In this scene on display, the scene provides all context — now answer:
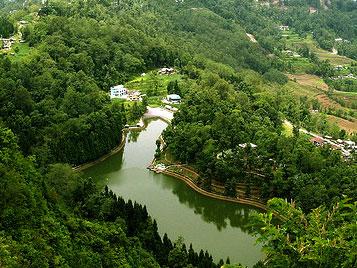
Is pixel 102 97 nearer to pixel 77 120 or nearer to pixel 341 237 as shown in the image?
pixel 77 120

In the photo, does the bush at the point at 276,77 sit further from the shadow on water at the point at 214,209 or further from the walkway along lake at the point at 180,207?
the shadow on water at the point at 214,209

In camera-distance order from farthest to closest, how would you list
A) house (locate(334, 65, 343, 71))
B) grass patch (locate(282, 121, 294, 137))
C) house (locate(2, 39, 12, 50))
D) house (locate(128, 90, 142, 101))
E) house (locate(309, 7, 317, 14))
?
house (locate(309, 7, 317, 14)) < house (locate(334, 65, 343, 71)) < house (locate(2, 39, 12, 50)) < house (locate(128, 90, 142, 101)) < grass patch (locate(282, 121, 294, 137))

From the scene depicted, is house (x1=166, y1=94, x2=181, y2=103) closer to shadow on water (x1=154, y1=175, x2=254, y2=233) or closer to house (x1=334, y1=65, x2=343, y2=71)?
shadow on water (x1=154, y1=175, x2=254, y2=233)

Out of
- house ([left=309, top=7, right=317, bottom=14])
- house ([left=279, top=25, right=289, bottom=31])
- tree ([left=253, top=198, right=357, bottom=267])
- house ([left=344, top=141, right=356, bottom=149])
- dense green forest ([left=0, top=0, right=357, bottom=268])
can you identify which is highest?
tree ([left=253, top=198, right=357, bottom=267])

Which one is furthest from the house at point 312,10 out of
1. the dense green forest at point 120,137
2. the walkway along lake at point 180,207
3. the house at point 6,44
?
the walkway along lake at point 180,207

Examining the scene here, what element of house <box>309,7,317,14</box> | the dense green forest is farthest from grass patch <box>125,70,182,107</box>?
house <box>309,7,317,14</box>

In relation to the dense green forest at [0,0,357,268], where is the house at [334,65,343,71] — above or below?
below

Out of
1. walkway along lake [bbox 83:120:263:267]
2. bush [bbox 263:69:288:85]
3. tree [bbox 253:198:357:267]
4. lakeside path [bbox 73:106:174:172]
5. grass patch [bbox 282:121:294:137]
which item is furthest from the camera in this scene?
bush [bbox 263:69:288:85]

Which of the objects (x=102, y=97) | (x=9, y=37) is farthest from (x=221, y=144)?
(x=9, y=37)
